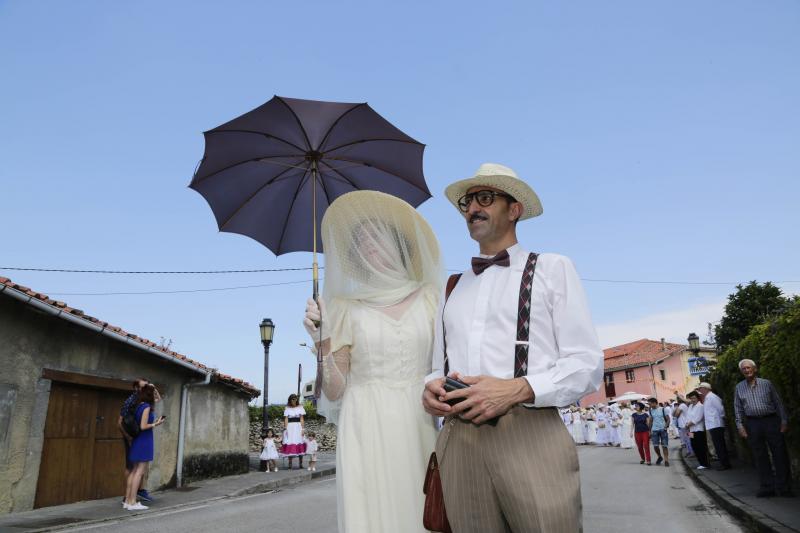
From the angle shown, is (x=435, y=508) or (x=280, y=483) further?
(x=280, y=483)

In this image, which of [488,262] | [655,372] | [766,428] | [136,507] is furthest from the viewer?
[655,372]

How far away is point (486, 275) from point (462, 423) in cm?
60

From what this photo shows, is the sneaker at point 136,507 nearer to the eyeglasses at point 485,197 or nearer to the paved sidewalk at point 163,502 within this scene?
the paved sidewalk at point 163,502

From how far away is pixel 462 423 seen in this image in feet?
6.69

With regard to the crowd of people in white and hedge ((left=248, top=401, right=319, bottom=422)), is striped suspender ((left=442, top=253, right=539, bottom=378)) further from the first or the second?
hedge ((left=248, top=401, right=319, bottom=422))

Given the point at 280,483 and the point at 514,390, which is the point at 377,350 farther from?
the point at 280,483

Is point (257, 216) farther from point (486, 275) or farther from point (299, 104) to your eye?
point (486, 275)

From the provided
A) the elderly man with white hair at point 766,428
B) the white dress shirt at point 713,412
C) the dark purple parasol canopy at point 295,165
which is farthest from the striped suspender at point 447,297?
the white dress shirt at point 713,412

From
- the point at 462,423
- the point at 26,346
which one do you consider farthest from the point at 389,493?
the point at 26,346

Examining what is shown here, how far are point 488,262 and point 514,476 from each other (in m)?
0.83

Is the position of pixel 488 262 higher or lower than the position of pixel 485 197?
lower

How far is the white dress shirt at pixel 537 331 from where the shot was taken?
1.95m

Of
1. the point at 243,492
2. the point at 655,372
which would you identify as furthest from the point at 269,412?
the point at 655,372

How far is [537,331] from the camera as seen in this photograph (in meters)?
2.07
